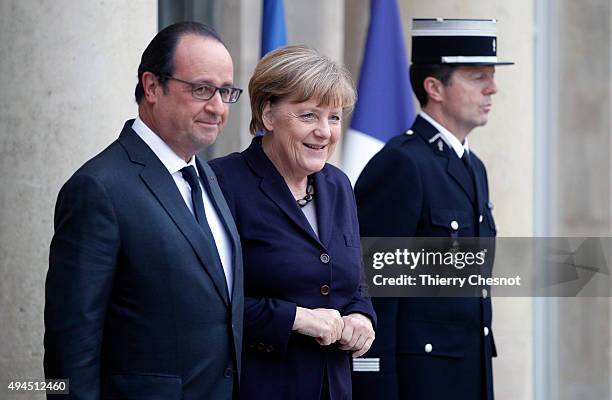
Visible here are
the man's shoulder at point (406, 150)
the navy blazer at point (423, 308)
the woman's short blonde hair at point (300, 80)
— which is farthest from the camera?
the man's shoulder at point (406, 150)

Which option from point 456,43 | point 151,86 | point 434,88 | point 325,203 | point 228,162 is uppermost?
point 456,43

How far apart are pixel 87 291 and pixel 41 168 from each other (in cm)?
129

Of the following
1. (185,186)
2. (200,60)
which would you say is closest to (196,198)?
(185,186)

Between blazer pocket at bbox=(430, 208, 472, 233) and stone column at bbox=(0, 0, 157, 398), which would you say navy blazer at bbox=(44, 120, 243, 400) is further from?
blazer pocket at bbox=(430, 208, 472, 233)

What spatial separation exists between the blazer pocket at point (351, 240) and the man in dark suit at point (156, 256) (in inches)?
17.1

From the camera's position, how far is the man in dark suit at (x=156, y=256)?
2994mm

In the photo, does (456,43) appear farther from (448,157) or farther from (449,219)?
(449,219)

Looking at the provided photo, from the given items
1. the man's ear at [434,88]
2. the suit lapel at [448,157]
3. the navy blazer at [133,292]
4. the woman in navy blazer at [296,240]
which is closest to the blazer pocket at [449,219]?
the suit lapel at [448,157]

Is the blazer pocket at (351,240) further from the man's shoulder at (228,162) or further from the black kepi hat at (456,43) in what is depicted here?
the black kepi hat at (456,43)

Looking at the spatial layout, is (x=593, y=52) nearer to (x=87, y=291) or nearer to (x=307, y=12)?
(x=307, y=12)

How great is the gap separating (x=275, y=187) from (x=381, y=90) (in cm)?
265

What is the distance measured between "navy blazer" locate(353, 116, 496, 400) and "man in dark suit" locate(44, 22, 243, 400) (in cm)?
114

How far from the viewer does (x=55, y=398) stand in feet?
9.95

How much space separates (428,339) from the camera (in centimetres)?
445
